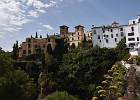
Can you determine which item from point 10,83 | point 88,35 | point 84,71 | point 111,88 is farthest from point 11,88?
point 88,35

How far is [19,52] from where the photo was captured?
117375 mm

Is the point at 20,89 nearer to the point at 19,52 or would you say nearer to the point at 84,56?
the point at 84,56

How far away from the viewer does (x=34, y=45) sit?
380 ft

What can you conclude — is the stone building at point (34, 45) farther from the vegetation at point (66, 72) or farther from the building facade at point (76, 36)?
the vegetation at point (66, 72)

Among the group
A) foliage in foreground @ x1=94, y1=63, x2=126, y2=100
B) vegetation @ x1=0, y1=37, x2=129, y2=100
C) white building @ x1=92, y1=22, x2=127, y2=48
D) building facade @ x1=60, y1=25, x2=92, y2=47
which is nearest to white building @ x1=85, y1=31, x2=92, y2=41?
building facade @ x1=60, y1=25, x2=92, y2=47

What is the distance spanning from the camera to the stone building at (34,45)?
4486 inches

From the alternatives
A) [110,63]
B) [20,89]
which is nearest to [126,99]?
[20,89]

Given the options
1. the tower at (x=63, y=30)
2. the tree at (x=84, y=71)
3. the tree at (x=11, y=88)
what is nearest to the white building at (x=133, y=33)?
the tree at (x=84, y=71)

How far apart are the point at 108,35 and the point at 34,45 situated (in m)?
24.7

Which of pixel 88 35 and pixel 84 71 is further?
pixel 88 35

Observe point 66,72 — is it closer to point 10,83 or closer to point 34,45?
point 10,83

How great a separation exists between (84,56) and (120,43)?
73.7 feet

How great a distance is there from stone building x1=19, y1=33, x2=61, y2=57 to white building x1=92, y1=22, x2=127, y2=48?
499 inches

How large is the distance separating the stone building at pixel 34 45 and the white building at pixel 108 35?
41.6 ft
